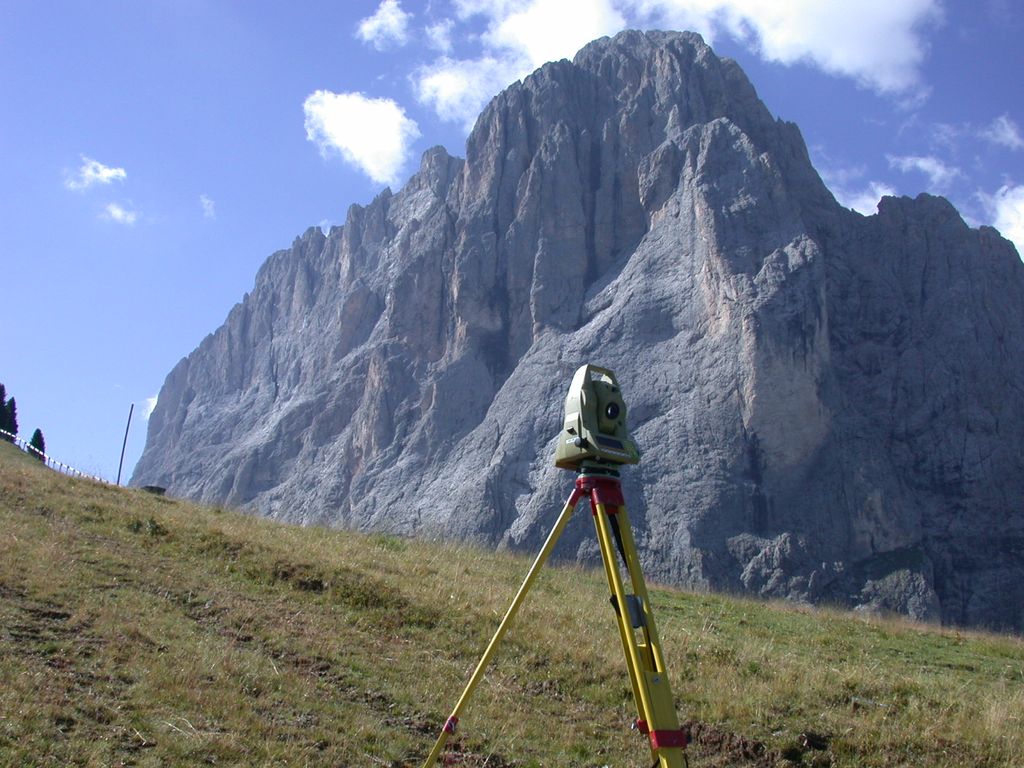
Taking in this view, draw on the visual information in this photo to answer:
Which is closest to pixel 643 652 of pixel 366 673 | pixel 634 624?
pixel 634 624

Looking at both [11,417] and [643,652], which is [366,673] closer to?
[643,652]

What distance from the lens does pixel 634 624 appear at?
562 cm

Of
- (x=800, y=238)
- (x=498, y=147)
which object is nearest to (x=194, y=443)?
(x=498, y=147)

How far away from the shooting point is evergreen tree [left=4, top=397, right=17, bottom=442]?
155ft

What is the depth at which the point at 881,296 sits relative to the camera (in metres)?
82.0

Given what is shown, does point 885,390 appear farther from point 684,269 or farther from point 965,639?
point 965,639

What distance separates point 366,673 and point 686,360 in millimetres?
66120

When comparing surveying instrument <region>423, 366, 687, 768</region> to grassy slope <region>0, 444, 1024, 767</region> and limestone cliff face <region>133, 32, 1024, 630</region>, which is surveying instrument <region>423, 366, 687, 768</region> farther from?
limestone cliff face <region>133, 32, 1024, 630</region>

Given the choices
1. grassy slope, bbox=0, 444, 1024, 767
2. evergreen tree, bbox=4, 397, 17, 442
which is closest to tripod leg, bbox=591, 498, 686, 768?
grassy slope, bbox=0, 444, 1024, 767

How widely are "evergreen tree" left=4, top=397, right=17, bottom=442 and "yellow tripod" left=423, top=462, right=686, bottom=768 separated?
4662 centimetres

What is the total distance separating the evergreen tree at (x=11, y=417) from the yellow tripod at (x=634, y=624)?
4662cm

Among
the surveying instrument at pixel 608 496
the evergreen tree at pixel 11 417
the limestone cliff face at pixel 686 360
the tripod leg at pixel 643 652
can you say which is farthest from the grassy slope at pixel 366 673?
the limestone cliff face at pixel 686 360

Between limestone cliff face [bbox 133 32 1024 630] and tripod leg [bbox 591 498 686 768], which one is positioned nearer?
tripod leg [bbox 591 498 686 768]

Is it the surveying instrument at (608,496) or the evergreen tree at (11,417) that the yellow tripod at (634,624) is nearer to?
the surveying instrument at (608,496)
